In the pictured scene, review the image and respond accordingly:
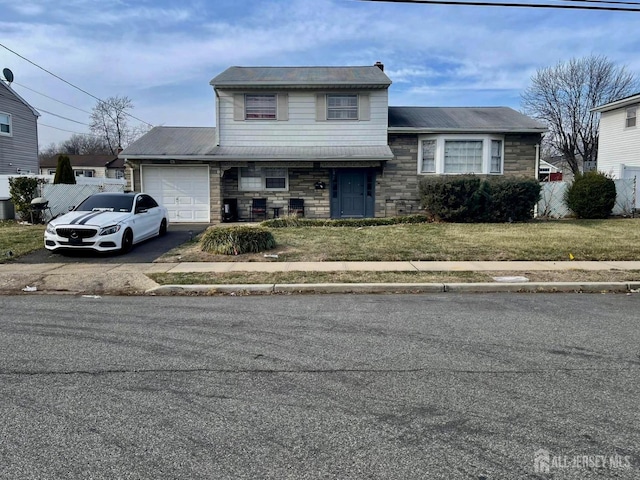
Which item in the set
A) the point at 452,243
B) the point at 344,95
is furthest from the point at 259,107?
the point at 452,243

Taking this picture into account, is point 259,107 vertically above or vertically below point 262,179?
above

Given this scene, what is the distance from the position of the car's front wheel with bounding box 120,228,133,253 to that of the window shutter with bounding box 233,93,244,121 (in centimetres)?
910

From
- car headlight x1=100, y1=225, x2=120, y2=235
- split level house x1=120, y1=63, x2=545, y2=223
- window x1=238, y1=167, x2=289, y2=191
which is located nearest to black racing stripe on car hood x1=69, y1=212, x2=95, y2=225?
car headlight x1=100, y1=225, x2=120, y2=235

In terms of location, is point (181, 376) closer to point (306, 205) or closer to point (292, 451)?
point (292, 451)

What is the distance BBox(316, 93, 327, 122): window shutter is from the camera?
20.0 metres

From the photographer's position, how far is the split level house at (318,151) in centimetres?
1984

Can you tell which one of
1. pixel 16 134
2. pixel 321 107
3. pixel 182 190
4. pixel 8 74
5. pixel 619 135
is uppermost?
pixel 8 74

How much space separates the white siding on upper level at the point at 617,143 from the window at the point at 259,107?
1777 cm

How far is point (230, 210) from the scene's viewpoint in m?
20.0

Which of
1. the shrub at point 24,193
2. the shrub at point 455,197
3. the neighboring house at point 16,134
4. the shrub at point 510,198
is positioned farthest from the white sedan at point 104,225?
the neighboring house at point 16,134

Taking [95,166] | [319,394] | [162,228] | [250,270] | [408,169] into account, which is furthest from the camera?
[95,166]

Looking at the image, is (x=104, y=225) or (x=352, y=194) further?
(x=352, y=194)

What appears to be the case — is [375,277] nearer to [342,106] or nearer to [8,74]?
[342,106]

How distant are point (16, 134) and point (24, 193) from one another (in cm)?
1425
